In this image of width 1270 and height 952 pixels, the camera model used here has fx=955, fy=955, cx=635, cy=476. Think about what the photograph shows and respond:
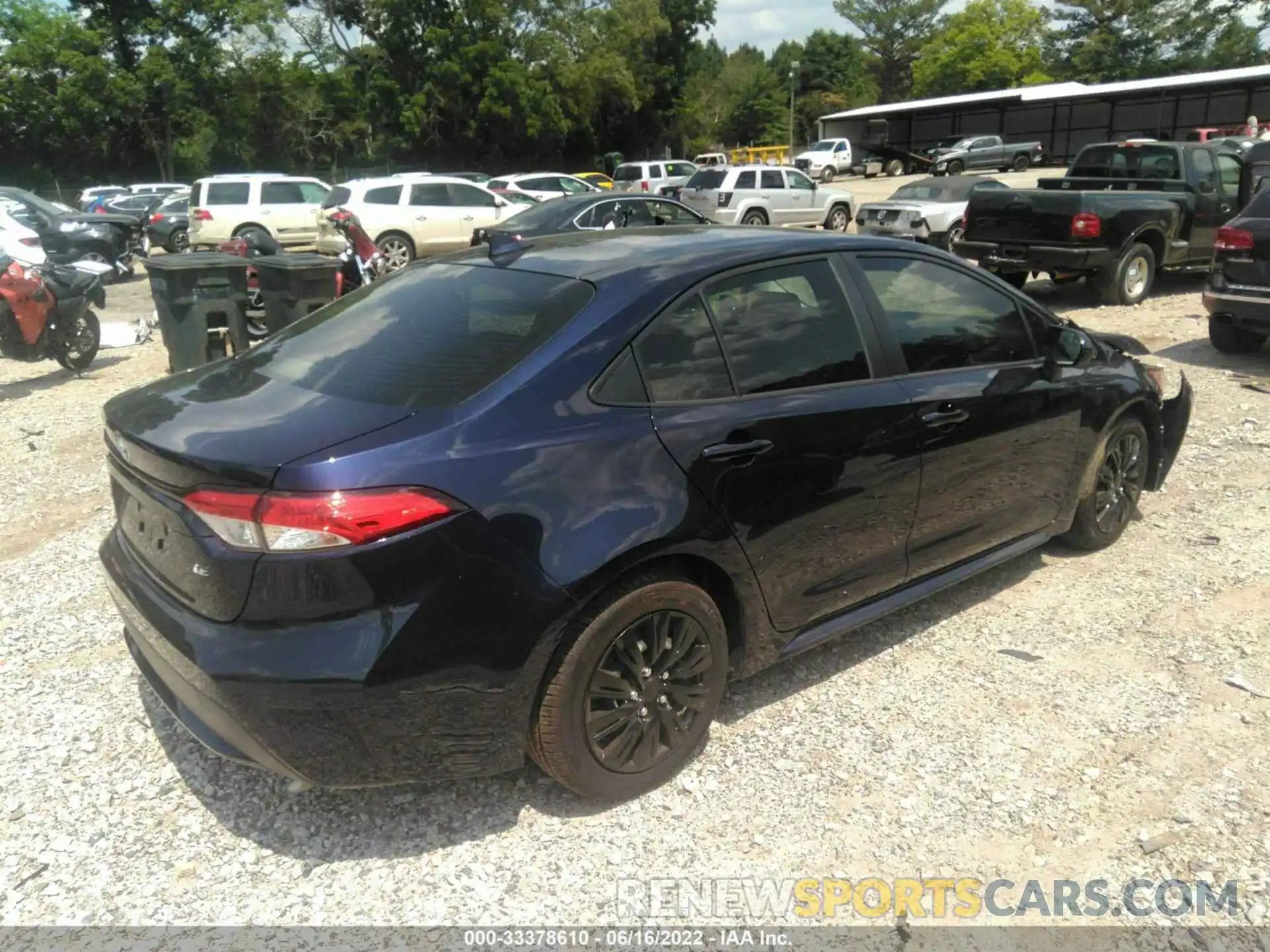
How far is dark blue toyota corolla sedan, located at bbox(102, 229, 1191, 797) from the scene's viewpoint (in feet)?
7.94

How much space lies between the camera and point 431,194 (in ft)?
60.2

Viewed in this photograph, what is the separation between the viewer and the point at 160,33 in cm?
4175

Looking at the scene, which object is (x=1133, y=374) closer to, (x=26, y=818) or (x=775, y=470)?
(x=775, y=470)

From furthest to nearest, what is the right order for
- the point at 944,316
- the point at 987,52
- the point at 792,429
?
the point at 987,52, the point at 944,316, the point at 792,429

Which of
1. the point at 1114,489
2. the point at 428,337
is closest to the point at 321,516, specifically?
the point at 428,337

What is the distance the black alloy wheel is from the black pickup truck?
374 inches

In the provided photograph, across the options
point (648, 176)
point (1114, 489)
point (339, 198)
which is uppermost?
point (339, 198)

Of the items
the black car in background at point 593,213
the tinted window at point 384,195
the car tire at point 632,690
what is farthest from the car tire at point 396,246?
the car tire at point 632,690

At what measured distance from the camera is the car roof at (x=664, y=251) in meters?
3.16

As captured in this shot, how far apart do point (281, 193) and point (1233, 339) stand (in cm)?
1831

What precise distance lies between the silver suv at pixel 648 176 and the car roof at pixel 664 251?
24991mm

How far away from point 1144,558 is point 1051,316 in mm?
1364

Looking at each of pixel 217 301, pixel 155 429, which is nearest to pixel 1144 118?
pixel 217 301

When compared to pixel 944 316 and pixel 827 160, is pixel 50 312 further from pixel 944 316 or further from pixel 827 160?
pixel 827 160
